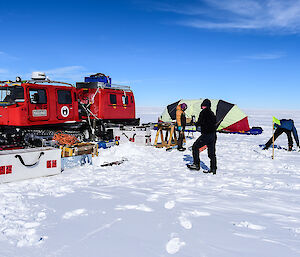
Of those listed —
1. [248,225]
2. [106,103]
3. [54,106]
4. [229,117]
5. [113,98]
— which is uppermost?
[113,98]

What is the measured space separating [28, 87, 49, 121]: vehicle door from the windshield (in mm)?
279

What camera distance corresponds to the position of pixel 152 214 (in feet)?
12.1

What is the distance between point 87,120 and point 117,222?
26.2ft

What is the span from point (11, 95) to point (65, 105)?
1.78 meters

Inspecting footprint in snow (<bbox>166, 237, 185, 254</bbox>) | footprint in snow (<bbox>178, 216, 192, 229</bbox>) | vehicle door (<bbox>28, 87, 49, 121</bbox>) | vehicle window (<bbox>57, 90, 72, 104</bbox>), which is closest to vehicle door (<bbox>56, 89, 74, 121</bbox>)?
vehicle window (<bbox>57, 90, 72, 104</bbox>)

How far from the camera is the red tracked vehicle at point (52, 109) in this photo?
812 centimetres

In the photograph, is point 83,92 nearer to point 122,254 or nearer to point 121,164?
point 121,164

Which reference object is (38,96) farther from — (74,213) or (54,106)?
(74,213)

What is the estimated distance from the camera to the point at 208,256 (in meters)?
2.65

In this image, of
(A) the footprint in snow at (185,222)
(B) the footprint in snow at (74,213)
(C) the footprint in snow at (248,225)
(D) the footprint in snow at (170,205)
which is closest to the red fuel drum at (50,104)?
(B) the footprint in snow at (74,213)

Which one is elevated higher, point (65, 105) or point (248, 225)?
point (65, 105)

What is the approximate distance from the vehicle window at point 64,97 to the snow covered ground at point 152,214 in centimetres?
370

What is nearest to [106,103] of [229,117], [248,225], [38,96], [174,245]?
[38,96]

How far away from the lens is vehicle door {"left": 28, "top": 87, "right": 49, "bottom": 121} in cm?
827
